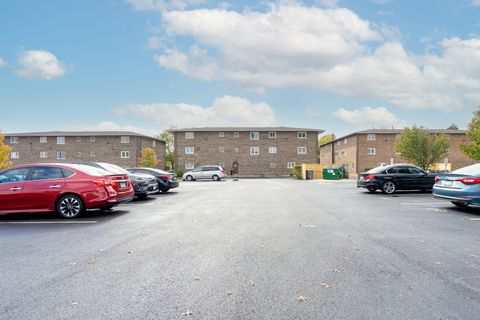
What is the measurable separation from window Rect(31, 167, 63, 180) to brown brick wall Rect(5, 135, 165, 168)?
141 feet

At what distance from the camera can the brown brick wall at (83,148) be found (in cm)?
5141

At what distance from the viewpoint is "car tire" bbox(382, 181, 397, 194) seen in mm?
16438

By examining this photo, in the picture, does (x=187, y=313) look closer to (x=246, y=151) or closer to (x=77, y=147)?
(x=246, y=151)

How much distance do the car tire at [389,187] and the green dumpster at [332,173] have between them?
924 inches

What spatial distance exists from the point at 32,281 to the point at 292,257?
139 inches

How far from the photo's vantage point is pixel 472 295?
3615 mm

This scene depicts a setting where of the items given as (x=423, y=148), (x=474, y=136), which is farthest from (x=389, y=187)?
(x=423, y=148)

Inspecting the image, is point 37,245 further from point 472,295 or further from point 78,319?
point 472,295

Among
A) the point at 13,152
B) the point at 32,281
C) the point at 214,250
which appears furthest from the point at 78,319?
the point at 13,152

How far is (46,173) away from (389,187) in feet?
48.7

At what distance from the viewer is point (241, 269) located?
14.7 ft

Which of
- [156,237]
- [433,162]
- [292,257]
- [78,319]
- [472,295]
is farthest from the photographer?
[433,162]

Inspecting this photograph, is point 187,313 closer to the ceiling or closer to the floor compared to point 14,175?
closer to the floor

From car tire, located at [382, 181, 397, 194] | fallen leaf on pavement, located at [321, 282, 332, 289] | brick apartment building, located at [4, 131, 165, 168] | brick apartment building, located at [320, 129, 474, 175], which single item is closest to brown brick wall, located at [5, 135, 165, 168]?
brick apartment building, located at [4, 131, 165, 168]
